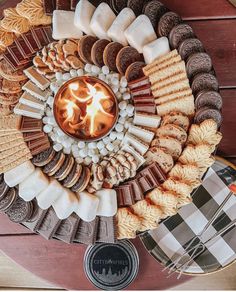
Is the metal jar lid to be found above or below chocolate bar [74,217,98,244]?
below

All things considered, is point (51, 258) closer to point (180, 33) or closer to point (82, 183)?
point (82, 183)

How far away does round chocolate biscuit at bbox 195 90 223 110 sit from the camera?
1.82m

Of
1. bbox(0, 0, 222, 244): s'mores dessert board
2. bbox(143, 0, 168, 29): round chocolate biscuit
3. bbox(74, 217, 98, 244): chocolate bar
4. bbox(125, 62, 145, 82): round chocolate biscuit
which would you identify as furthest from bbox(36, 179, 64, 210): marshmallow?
bbox(143, 0, 168, 29): round chocolate biscuit

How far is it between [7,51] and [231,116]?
84 cm

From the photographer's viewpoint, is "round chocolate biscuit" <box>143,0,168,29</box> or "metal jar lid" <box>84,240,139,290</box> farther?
"metal jar lid" <box>84,240,139,290</box>

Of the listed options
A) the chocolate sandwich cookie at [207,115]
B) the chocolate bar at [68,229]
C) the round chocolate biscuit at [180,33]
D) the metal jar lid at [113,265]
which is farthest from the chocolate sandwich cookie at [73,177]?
the round chocolate biscuit at [180,33]

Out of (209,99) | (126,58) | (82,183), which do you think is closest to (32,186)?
(82,183)

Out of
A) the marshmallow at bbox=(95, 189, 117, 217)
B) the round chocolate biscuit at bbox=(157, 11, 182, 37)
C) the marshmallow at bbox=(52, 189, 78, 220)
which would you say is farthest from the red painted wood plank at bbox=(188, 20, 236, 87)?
the marshmallow at bbox=(52, 189, 78, 220)

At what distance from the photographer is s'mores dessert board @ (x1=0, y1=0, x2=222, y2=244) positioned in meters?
1.83

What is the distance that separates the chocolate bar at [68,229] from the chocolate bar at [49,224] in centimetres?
Answer: 2

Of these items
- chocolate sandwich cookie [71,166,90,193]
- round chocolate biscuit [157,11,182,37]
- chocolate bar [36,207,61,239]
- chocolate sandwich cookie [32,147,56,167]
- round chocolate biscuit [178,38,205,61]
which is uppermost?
round chocolate biscuit [157,11,182,37]

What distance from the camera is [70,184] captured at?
1862 millimetres

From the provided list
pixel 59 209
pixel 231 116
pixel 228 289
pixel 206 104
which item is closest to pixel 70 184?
pixel 59 209

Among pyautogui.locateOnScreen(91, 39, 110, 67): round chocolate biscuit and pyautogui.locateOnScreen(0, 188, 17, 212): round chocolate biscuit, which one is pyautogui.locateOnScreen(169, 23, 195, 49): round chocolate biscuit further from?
pyautogui.locateOnScreen(0, 188, 17, 212): round chocolate biscuit
